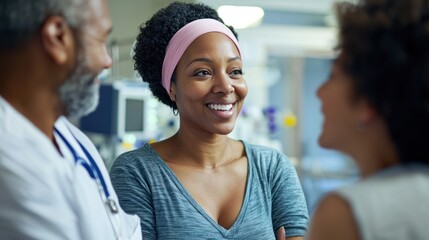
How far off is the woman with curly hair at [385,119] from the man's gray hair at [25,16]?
474 mm

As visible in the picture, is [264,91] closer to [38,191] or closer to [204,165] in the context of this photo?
[204,165]

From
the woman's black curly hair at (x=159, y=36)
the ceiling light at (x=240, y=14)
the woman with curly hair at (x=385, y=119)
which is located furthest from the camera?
the ceiling light at (x=240, y=14)

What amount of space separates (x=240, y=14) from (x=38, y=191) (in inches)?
185

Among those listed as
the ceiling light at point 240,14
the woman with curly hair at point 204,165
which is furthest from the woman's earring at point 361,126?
the ceiling light at point 240,14

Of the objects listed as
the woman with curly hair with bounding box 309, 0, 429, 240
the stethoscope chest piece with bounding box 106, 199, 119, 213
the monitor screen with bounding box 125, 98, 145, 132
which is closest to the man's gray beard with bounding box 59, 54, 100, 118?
the stethoscope chest piece with bounding box 106, 199, 119, 213

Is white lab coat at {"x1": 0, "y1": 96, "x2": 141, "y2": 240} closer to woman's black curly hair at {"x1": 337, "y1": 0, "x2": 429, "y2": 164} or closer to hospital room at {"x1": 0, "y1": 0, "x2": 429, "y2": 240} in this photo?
hospital room at {"x1": 0, "y1": 0, "x2": 429, "y2": 240}

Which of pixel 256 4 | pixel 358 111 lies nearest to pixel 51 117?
pixel 358 111

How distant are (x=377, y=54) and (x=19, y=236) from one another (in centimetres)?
63

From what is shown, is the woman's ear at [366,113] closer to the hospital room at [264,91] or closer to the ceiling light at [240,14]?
the hospital room at [264,91]

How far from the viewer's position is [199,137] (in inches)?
66.2

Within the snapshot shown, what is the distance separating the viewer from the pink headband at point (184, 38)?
1664 mm

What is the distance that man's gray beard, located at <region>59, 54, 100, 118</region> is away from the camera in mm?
1000

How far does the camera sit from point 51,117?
40.6 inches

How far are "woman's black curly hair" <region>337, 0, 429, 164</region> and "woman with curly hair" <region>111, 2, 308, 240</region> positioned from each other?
79cm
